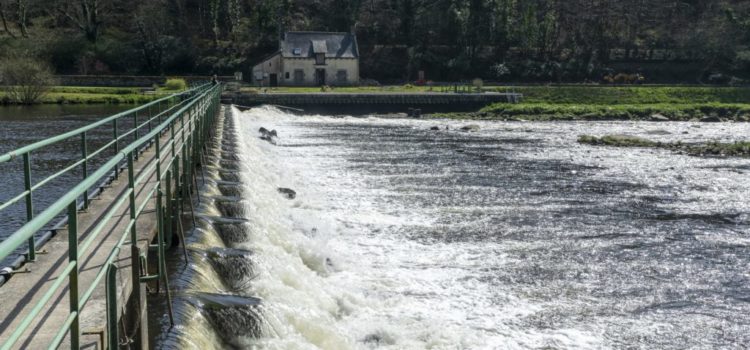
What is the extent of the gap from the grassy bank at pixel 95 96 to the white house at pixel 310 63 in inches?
493

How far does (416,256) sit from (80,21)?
88.6 metres

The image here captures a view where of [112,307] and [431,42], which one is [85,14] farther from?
[112,307]

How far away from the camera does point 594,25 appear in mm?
86938

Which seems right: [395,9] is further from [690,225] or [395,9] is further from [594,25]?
[690,225]

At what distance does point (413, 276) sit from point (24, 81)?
54930mm

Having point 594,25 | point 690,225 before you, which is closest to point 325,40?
point 594,25

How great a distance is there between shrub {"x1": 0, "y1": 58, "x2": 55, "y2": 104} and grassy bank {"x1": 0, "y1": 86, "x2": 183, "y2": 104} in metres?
0.67

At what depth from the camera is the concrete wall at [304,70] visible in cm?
7638

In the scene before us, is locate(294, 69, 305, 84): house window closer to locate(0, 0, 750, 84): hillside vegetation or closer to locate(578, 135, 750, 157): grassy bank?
locate(0, 0, 750, 84): hillside vegetation

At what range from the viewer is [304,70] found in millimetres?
77812

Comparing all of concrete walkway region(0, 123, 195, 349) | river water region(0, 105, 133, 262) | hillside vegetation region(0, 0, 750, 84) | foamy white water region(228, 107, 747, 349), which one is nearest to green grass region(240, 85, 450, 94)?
hillside vegetation region(0, 0, 750, 84)

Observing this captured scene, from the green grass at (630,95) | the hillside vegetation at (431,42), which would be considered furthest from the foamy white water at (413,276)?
the hillside vegetation at (431,42)

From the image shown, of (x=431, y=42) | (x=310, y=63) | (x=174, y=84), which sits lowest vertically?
(x=174, y=84)

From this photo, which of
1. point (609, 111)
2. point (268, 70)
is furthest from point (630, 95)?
point (268, 70)
